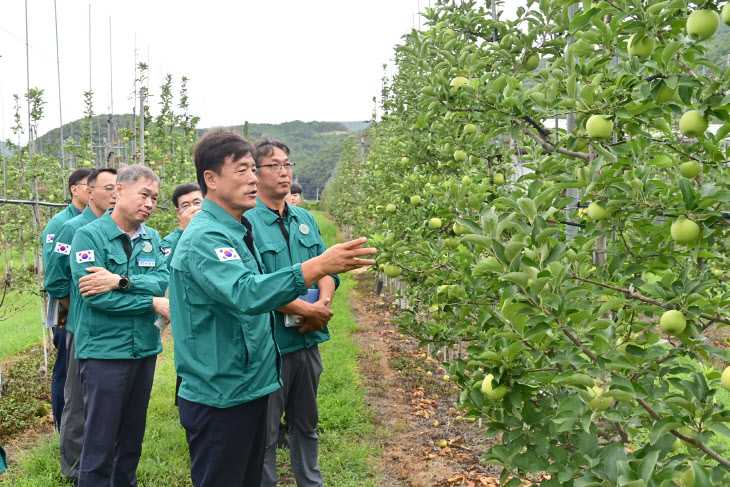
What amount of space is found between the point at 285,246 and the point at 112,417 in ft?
3.91

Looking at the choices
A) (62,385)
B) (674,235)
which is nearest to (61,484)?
(62,385)

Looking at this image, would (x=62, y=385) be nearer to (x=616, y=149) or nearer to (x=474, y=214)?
(x=474, y=214)

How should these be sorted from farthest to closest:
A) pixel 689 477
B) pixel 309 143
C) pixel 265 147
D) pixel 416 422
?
pixel 309 143 → pixel 416 422 → pixel 265 147 → pixel 689 477

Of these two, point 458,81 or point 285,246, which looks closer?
point 458,81

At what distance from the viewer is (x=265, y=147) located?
2988 millimetres

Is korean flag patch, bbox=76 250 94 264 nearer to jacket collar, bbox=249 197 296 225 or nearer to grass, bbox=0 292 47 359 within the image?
jacket collar, bbox=249 197 296 225

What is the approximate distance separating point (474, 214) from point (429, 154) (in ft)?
5.87

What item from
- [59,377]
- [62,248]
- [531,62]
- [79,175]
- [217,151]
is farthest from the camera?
[79,175]

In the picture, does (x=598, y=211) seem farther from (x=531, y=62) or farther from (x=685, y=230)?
(x=531, y=62)

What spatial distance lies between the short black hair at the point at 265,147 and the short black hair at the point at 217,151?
73 centimetres

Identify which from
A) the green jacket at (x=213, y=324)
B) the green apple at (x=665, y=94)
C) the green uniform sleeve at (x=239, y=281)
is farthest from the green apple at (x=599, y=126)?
the green jacket at (x=213, y=324)

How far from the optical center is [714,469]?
1.28 m

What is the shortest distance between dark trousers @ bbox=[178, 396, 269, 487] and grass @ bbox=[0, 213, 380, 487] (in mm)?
1597

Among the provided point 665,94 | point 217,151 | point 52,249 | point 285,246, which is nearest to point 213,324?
point 217,151
